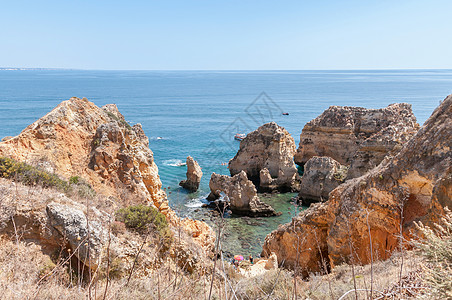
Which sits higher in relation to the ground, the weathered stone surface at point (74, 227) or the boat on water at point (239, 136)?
the weathered stone surface at point (74, 227)

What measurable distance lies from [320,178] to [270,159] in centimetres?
755

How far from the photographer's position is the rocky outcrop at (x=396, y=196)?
9.52 m

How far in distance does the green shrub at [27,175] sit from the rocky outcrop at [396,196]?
8.06 meters

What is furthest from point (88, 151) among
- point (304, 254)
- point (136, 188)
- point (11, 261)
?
point (304, 254)

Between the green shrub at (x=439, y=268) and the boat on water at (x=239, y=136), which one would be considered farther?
the boat on water at (x=239, y=136)

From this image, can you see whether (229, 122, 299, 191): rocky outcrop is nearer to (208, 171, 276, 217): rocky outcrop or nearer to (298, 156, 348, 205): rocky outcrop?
(298, 156, 348, 205): rocky outcrop

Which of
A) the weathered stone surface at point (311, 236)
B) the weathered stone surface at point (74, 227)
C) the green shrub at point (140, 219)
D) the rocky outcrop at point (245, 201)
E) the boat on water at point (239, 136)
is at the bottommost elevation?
the rocky outcrop at point (245, 201)

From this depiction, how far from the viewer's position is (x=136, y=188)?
15039 millimetres

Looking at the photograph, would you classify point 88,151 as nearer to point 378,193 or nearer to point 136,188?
point 136,188

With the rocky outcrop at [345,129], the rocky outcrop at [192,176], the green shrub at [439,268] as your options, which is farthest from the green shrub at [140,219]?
the rocky outcrop at [345,129]

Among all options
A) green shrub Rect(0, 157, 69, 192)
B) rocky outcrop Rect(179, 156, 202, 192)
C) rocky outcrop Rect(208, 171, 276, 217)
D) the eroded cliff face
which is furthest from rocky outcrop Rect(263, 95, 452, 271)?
rocky outcrop Rect(179, 156, 202, 192)

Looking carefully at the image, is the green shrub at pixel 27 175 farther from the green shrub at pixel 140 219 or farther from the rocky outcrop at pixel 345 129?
the rocky outcrop at pixel 345 129

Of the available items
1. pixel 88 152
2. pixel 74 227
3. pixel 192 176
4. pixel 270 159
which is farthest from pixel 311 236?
pixel 270 159

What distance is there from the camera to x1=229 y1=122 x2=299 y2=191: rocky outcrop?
36969 millimetres
